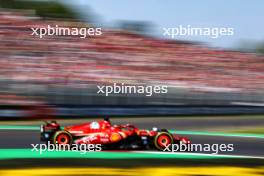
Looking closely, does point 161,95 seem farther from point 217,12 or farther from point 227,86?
point 217,12

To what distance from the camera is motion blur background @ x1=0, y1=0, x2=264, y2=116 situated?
4.25m

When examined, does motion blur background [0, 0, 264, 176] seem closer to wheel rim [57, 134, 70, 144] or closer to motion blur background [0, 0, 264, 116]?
motion blur background [0, 0, 264, 116]

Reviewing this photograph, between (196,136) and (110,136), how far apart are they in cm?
84

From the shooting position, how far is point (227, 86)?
4465 mm

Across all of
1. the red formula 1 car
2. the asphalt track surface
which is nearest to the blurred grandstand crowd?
the asphalt track surface

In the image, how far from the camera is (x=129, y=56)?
4.38m

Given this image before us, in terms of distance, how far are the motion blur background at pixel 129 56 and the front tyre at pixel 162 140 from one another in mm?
322

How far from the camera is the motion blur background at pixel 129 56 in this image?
425 centimetres

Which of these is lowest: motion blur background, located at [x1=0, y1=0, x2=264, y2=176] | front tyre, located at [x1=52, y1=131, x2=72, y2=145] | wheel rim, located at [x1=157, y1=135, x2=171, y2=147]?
wheel rim, located at [x1=157, y1=135, x2=171, y2=147]

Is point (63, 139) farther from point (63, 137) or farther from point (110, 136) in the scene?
point (110, 136)

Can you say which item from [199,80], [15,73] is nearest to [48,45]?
[15,73]

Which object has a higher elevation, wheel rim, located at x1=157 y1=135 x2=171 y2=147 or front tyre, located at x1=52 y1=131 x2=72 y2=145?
front tyre, located at x1=52 y1=131 x2=72 y2=145

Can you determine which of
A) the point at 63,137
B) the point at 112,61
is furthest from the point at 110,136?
the point at 112,61

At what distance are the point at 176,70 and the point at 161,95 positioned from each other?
28cm
